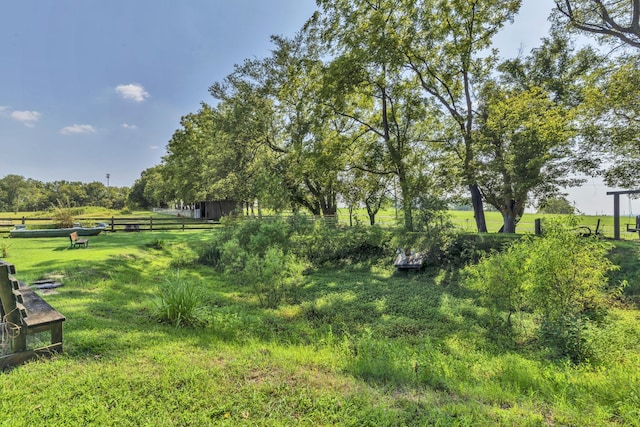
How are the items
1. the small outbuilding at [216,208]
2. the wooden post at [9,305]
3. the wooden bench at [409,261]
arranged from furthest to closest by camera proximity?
1. the small outbuilding at [216,208]
2. the wooden bench at [409,261]
3. the wooden post at [9,305]

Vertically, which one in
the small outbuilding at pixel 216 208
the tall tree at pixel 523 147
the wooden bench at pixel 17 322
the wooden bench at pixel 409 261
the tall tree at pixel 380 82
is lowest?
the wooden bench at pixel 409 261

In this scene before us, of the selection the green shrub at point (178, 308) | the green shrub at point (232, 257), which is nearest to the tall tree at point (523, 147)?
the green shrub at point (232, 257)

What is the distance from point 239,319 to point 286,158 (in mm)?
15748

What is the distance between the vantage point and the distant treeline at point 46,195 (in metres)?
63.0

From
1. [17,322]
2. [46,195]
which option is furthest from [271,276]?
[46,195]

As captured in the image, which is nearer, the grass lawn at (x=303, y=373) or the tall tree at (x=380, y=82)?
the grass lawn at (x=303, y=373)

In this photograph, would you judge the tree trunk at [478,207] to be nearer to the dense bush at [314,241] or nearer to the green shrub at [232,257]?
the dense bush at [314,241]

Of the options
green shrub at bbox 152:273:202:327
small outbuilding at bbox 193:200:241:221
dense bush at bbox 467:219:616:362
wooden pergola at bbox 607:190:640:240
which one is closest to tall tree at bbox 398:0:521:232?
wooden pergola at bbox 607:190:640:240

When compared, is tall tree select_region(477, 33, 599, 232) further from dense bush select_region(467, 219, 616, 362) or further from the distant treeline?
the distant treeline

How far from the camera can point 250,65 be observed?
19.6m

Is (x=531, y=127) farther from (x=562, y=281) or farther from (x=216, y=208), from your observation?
(x=216, y=208)

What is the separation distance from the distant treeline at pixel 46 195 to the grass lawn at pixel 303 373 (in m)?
74.7

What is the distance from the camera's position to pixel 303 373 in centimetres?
304

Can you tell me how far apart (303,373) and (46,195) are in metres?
86.2
